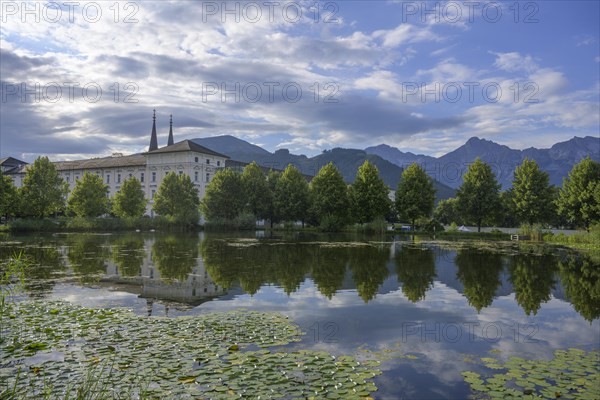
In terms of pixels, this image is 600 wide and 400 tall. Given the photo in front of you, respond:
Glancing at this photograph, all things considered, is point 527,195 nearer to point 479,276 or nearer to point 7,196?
point 479,276

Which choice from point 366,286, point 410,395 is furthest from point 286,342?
point 366,286

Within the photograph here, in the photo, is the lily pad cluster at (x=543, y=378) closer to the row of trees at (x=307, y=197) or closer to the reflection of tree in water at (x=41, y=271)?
the reflection of tree in water at (x=41, y=271)

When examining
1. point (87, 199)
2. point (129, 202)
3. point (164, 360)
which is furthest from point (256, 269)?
point (129, 202)

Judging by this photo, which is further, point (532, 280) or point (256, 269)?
point (256, 269)

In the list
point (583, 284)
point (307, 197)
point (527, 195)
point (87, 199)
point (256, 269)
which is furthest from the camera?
point (307, 197)

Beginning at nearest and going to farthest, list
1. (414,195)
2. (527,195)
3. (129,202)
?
1. (527,195)
2. (414,195)
3. (129,202)

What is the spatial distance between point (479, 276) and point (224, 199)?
5800 cm

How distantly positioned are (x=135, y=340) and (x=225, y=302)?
474cm

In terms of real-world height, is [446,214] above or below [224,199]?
below

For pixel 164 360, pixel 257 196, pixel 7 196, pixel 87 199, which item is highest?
pixel 257 196

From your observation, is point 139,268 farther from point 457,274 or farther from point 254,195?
point 254,195

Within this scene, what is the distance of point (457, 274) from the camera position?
21719 millimetres

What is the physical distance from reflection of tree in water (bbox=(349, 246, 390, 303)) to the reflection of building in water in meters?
5.69

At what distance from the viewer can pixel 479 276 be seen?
830 inches
